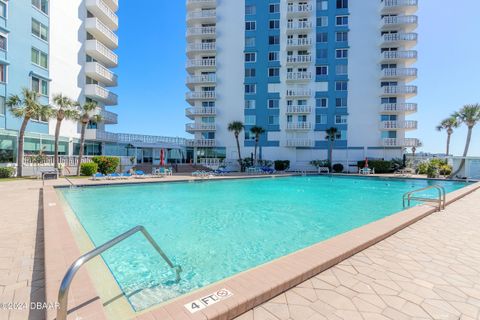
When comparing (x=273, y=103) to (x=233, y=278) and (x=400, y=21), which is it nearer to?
(x=400, y=21)

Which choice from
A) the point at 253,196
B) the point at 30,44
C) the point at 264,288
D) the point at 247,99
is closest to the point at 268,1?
the point at 247,99

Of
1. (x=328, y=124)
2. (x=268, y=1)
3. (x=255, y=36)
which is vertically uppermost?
(x=268, y=1)

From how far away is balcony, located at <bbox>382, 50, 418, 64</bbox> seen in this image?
32819 millimetres

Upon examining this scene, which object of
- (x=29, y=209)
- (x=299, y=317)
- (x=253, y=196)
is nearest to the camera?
(x=299, y=317)

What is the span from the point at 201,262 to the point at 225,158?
31242 millimetres

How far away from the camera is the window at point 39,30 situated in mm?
22766

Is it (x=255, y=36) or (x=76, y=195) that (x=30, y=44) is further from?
(x=255, y=36)

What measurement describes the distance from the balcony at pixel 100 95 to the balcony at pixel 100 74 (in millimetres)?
1438

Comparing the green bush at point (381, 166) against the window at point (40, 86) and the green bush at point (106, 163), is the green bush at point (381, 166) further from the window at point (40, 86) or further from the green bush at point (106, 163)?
the window at point (40, 86)

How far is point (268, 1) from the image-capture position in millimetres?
36156

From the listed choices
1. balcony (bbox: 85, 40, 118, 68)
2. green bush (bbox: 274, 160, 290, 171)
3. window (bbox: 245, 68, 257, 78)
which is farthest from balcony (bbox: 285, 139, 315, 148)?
balcony (bbox: 85, 40, 118, 68)

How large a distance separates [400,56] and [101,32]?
40.3m

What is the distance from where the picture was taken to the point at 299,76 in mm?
35125

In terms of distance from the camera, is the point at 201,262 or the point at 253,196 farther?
the point at 253,196
